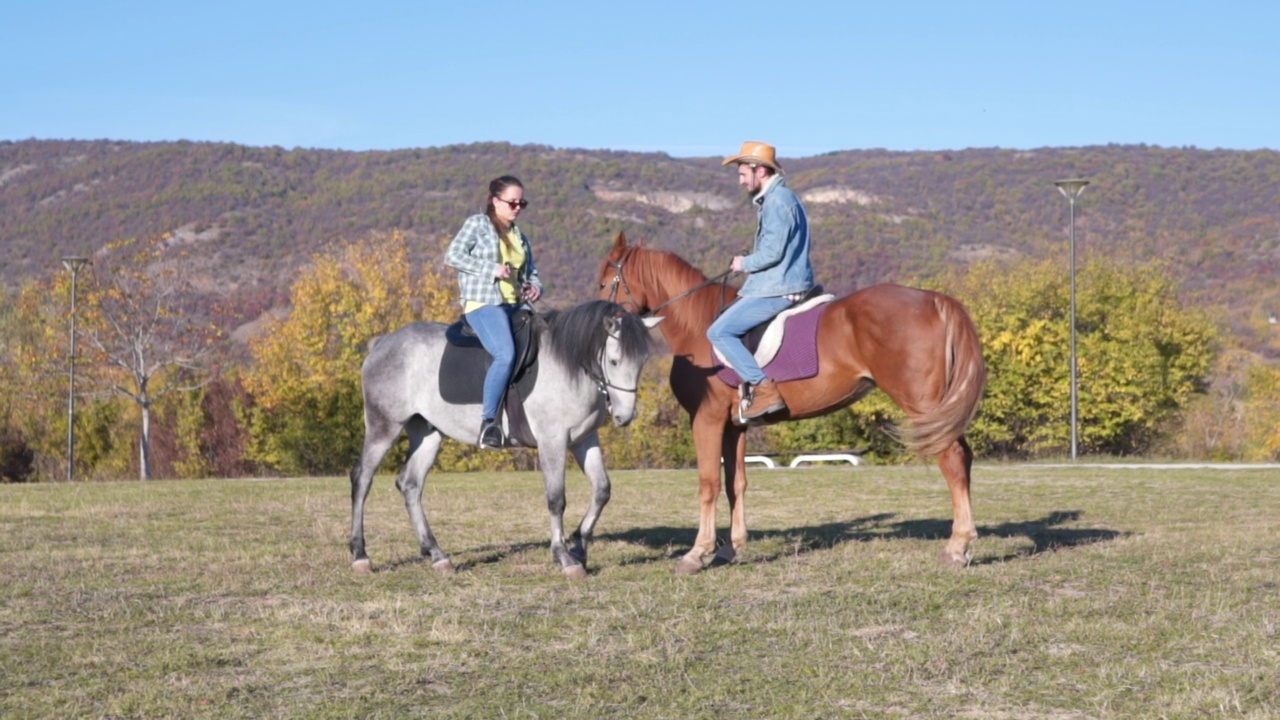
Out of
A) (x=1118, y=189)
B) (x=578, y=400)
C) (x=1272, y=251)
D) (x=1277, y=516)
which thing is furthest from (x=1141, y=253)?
(x=578, y=400)

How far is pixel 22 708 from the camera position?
16.7ft

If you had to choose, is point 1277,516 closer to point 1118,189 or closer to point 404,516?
point 404,516

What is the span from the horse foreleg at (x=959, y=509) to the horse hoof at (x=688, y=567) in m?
1.72

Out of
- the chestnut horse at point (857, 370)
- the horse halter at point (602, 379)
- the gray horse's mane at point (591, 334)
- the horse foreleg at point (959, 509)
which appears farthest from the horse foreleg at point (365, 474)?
the horse foreleg at point (959, 509)

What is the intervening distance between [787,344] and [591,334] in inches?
59.0

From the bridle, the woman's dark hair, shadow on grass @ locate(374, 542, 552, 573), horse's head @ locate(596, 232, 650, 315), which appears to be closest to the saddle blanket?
the bridle

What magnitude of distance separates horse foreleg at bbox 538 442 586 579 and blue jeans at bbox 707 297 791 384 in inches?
55.4

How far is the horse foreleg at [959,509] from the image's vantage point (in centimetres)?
875

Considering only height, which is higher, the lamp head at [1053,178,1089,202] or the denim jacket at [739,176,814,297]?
the lamp head at [1053,178,1089,202]

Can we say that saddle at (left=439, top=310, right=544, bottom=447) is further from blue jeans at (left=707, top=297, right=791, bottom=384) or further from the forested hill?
the forested hill

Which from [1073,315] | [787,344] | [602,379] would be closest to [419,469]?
[602,379]

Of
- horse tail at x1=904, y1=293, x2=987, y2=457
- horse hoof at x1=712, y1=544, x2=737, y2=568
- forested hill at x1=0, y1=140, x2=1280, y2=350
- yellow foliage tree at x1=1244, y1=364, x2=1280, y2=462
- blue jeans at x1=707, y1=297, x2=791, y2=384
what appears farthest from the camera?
forested hill at x1=0, y1=140, x2=1280, y2=350

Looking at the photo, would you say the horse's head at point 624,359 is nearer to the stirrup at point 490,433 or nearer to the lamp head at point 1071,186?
the stirrup at point 490,433

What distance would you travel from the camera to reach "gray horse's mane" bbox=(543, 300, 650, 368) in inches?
325
